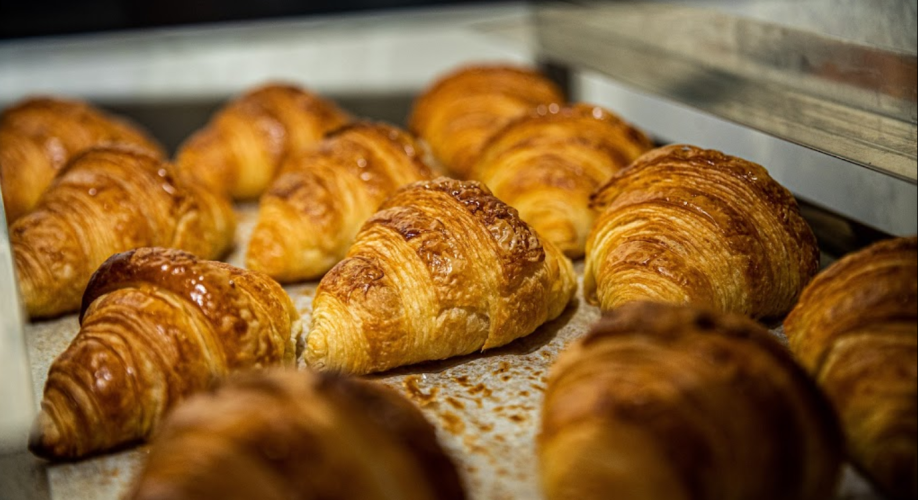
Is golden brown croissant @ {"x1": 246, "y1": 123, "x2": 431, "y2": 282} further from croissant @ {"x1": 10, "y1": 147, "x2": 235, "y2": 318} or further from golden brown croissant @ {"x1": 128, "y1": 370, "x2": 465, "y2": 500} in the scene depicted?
golden brown croissant @ {"x1": 128, "y1": 370, "x2": 465, "y2": 500}

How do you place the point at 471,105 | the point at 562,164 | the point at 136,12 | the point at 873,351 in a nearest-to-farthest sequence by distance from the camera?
the point at 873,351 → the point at 562,164 → the point at 471,105 → the point at 136,12

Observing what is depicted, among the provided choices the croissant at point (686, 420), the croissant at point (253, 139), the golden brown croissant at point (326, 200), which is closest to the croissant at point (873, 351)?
the croissant at point (686, 420)

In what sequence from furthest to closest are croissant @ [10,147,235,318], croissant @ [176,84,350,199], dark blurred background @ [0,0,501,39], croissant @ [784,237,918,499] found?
dark blurred background @ [0,0,501,39] → croissant @ [176,84,350,199] → croissant @ [10,147,235,318] → croissant @ [784,237,918,499]

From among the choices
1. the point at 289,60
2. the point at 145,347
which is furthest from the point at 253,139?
the point at 145,347

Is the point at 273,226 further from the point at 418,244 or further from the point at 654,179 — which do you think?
the point at 654,179

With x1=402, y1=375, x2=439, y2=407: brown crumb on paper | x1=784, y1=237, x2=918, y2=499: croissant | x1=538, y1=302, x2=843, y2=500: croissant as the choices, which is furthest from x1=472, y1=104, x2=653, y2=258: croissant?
x1=538, y1=302, x2=843, y2=500: croissant

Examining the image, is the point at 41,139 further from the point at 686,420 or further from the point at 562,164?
the point at 686,420
